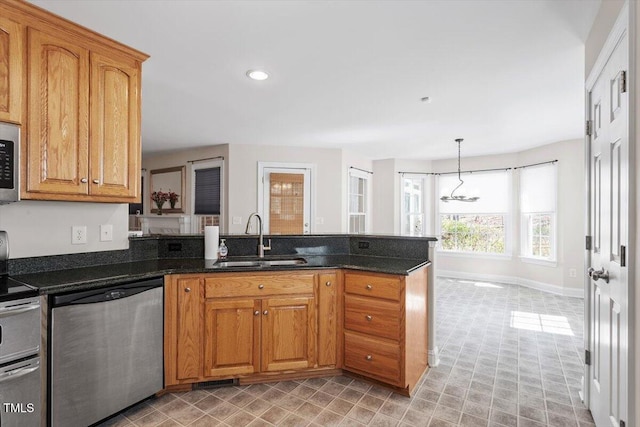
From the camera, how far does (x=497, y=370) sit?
2.65 meters

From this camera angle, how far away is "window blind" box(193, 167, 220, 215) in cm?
567

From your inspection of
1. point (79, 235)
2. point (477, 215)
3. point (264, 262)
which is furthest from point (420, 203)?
point (79, 235)

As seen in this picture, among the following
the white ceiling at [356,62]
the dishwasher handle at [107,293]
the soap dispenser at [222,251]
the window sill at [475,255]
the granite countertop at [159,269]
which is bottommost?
the window sill at [475,255]

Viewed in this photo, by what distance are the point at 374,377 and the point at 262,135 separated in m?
3.72

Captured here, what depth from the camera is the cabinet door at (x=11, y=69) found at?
1737 mm

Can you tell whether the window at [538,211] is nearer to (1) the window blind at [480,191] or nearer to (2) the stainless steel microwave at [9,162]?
(1) the window blind at [480,191]

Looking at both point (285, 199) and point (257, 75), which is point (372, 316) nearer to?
point (257, 75)

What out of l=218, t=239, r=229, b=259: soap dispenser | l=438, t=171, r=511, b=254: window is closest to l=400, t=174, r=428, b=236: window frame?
l=438, t=171, r=511, b=254: window

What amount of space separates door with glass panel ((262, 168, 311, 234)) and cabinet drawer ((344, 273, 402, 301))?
127 inches

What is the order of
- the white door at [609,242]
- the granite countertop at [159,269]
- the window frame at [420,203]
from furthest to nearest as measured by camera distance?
the window frame at [420,203], the granite countertop at [159,269], the white door at [609,242]

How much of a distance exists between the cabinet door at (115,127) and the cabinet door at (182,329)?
77cm

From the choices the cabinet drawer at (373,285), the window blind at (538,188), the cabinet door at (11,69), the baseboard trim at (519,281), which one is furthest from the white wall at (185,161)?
the window blind at (538,188)

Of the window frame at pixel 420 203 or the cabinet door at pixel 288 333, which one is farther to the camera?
the window frame at pixel 420 203

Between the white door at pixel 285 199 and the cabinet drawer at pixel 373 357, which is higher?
the white door at pixel 285 199
